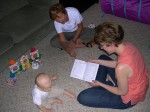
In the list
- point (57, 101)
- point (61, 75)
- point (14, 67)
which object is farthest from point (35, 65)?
point (57, 101)

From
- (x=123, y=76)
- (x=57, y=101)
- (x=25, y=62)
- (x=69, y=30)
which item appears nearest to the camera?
(x=123, y=76)

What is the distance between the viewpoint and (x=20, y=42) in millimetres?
2252

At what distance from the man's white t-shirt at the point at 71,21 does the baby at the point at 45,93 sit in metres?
0.56

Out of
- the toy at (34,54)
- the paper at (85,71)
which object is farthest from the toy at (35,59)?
the paper at (85,71)

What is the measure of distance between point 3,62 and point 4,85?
25cm

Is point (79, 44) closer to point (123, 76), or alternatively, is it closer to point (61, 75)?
point (61, 75)

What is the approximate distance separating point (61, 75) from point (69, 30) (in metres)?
0.58

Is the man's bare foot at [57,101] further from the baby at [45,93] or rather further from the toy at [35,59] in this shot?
the toy at [35,59]

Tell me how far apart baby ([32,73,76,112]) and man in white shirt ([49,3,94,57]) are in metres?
0.48

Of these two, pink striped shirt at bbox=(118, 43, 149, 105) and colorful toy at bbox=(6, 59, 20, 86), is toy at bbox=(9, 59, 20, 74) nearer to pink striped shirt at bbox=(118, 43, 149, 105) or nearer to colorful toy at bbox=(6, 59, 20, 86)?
colorful toy at bbox=(6, 59, 20, 86)

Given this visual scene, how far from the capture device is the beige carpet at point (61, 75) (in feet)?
6.03

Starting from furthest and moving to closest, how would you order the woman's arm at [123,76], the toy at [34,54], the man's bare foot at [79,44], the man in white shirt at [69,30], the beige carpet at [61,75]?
the man's bare foot at [79,44], the toy at [34,54], the man in white shirt at [69,30], the beige carpet at [61,75], the woman's arm at [123,76]

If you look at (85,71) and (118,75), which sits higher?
(118,75)

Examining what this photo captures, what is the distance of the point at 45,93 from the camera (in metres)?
1.67
